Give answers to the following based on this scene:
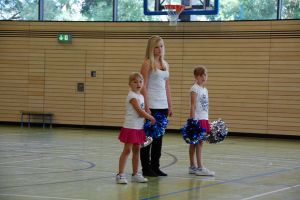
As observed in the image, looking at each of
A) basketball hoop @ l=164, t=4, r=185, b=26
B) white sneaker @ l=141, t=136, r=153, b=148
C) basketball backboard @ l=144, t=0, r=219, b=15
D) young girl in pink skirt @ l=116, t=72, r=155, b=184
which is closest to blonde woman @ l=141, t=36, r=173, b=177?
white sneaker @ l=141, t=136, r=153, b=148

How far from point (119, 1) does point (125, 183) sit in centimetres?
1282

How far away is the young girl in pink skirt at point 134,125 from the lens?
7.95 m

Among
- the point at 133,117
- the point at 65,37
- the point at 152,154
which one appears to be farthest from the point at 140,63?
the point at 133,117

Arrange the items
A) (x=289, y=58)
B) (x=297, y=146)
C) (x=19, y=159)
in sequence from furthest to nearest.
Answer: (x=289, y=58), (x=297, y=146), (x=19, y=159)

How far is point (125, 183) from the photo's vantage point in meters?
7.80

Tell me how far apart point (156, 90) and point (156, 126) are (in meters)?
0.58

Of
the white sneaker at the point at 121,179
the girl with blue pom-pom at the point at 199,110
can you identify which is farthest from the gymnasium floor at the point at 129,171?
the girl with blue pom-pom at the point at 199,110

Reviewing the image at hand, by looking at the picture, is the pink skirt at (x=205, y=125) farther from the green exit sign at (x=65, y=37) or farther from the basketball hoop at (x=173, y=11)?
the green exit sign at (x=65, y=37)

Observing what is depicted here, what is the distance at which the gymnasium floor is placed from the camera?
7.05 m

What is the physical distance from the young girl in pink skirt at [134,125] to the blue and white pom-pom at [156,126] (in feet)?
0.24

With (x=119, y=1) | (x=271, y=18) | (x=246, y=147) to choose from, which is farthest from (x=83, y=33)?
(x=246, y=147)

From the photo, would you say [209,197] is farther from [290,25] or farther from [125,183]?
[290,25]

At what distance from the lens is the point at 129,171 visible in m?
9.17

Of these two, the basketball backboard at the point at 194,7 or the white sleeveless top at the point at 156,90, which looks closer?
the white sleeveless top at the point at 156,90
